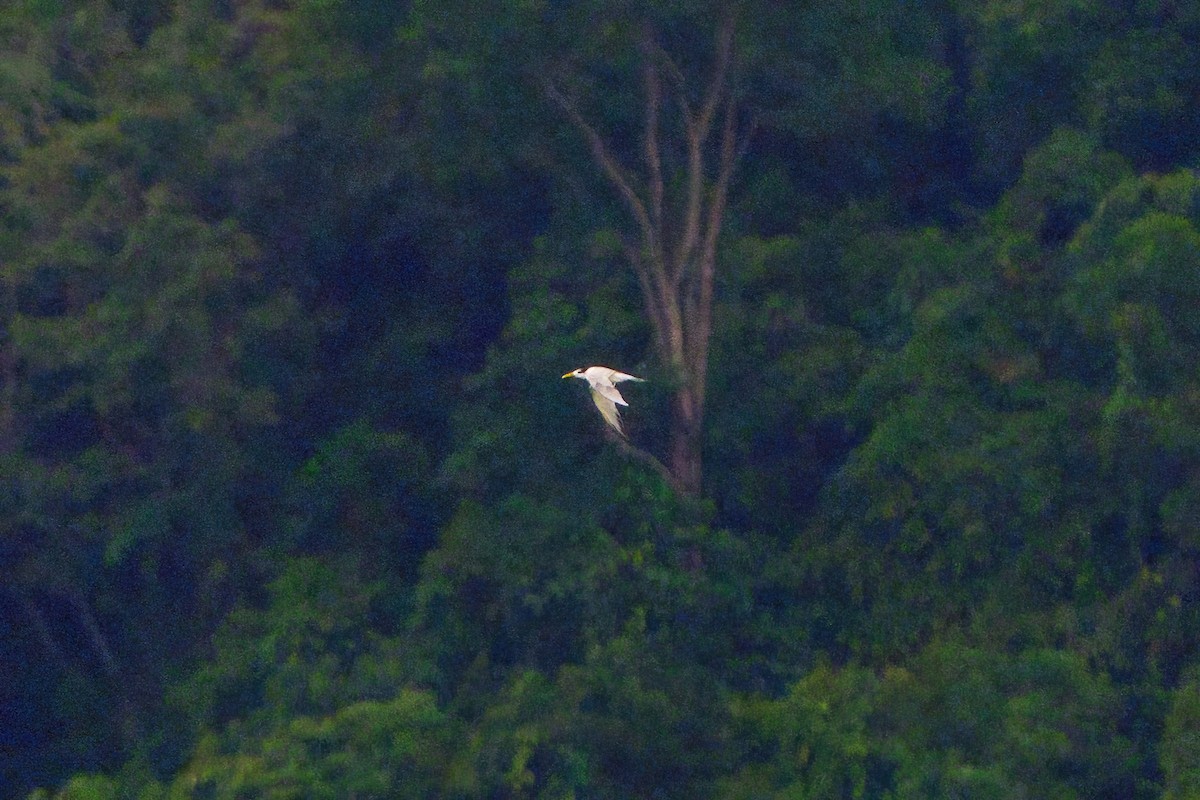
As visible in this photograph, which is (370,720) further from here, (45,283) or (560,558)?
(45,283)

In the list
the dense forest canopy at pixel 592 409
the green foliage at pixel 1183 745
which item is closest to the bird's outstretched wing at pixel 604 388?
the dense forest canopy at pixel 592 409

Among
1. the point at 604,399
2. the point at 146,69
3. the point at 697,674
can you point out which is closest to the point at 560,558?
the point at 697,674

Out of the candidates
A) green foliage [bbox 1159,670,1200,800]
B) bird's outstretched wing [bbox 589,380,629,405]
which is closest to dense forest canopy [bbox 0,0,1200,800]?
green foliage [bbox 1159,670,1200,800]

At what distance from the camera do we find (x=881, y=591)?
9211 mm

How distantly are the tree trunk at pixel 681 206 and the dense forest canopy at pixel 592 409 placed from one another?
0.03 metres

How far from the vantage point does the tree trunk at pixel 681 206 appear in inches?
375

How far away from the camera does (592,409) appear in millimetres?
9570

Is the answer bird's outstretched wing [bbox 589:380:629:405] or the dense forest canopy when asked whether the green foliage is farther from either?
bird's outstretched wing [bbox 589:380:629:405]

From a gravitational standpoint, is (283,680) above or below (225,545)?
below

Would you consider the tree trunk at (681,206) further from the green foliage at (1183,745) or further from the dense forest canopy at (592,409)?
the green foliage at (1183,745)

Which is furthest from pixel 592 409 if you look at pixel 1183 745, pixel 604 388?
pixel 1183 745

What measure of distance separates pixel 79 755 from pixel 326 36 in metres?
4.68

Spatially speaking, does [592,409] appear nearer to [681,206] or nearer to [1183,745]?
[681,206]

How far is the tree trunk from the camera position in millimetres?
9531
